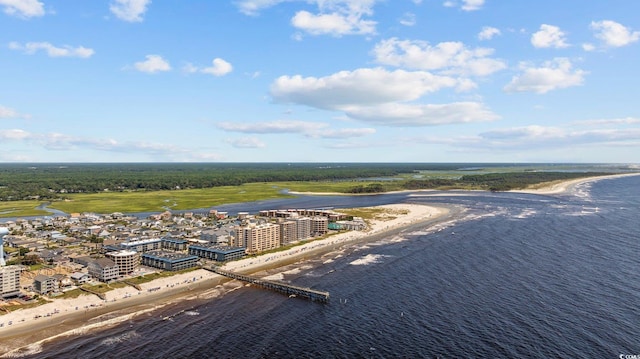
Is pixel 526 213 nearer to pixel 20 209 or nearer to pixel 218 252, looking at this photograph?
pixel 218 252

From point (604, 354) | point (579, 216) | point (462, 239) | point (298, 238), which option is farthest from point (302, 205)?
point (604, 354)

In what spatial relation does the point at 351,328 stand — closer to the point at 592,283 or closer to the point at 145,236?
the point at 592,283

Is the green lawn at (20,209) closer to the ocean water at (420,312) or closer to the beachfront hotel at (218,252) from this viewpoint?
the beachfront hotel at (218,252)

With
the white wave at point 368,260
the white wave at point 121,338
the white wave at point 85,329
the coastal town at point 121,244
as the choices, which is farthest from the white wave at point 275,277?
the white wave at point 121,338

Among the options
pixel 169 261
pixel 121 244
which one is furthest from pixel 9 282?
pixel 121 244

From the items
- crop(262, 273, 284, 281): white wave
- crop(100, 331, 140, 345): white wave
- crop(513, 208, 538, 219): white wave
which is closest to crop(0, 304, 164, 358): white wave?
crop(100, 331, 140, 345): white wave
